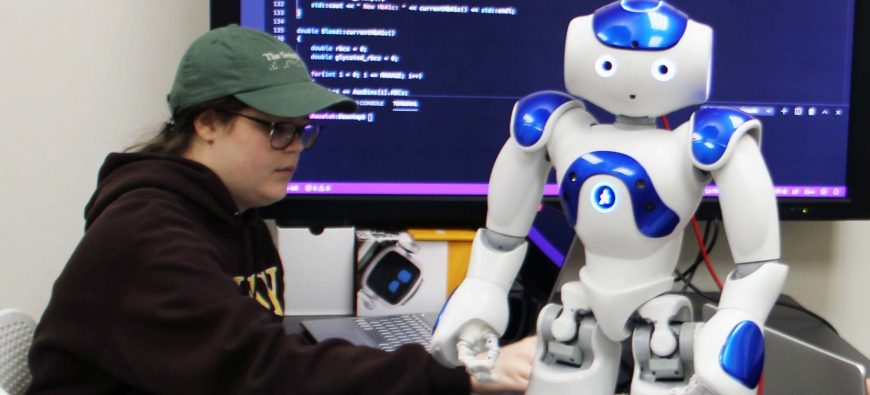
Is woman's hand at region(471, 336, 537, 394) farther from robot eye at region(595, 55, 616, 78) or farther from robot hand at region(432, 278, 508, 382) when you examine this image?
robot eye at region(595, 55, 616, 78)

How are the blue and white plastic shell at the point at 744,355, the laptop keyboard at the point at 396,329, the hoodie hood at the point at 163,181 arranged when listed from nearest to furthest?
the blue and white plastic shell at the point at 744,355
the hoodie hood at the point at 163,181
the laptop keyboard at the point at 396,329

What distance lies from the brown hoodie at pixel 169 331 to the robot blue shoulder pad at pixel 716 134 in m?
0.32

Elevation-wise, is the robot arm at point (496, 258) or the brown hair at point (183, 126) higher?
the brown hair at point (183, 126)

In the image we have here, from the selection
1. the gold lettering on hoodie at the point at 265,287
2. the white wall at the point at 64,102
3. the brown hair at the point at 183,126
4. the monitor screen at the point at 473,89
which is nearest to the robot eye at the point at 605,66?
the brown hair at the point at 183,126

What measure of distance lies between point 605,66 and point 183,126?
0.56 metres

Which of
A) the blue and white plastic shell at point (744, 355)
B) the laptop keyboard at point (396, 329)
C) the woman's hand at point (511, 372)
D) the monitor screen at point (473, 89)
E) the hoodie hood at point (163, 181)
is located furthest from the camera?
the monitor screen at point (473, 89)

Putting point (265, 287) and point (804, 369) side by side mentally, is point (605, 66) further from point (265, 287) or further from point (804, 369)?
point (265, 287)

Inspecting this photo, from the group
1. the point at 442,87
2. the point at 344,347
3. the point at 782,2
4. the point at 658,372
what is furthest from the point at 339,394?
the point at 782,2

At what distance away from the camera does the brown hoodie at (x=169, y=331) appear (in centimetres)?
98

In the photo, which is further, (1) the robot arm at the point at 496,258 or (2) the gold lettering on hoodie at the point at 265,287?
(2) the gold lettering on hoodie at the point at 265,287

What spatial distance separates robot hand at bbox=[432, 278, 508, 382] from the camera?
3.20 ft

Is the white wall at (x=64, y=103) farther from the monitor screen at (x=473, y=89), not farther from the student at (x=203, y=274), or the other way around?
the student at (x=203, y=274)

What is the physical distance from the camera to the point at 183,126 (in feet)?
3.95

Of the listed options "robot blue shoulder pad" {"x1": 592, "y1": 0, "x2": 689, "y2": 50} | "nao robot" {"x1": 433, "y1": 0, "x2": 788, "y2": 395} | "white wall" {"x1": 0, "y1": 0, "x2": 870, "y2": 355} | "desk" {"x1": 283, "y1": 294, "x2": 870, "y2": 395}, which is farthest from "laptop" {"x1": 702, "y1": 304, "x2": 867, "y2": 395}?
"white wall" {"x1": 0, "y1": 0, "x2": 870, "y2": 355}
